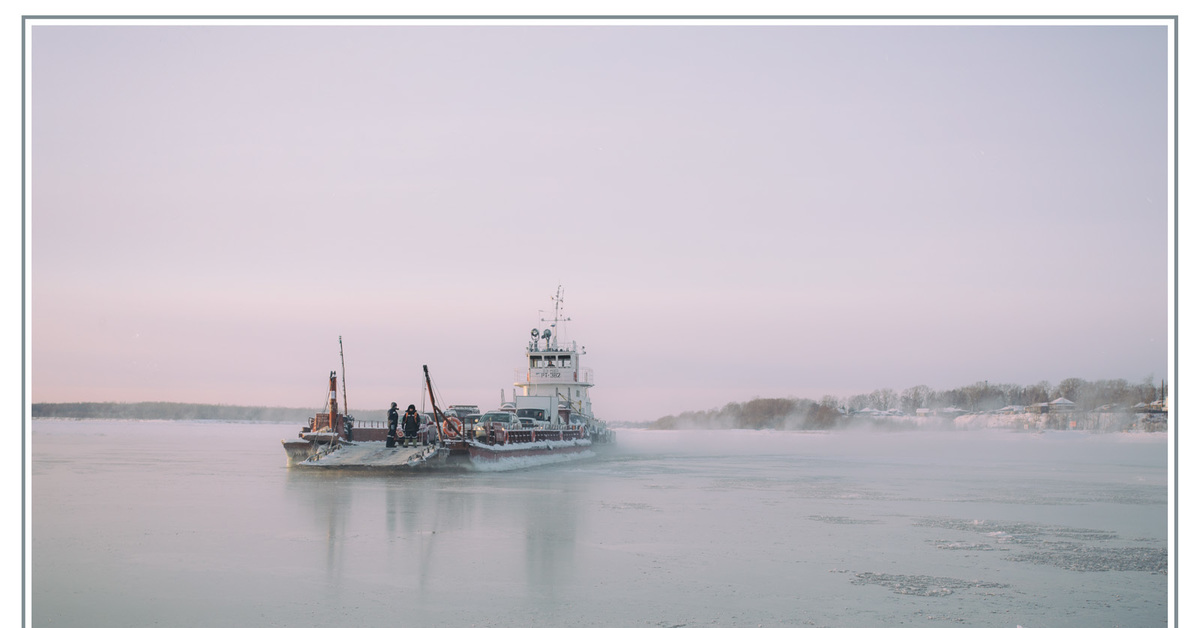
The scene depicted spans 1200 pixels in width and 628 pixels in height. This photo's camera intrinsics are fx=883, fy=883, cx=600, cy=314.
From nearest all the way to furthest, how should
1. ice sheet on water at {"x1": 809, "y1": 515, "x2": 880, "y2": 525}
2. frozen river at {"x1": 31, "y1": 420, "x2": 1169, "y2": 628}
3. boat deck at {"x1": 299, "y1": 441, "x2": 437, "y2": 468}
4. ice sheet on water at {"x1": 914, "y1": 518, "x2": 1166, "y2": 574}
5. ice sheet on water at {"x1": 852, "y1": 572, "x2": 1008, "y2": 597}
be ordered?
frozen river at {"x1": 31, "y1": 420, "x2": 1169, "y2": 628} < ice sheet on water at {"x1": 852, "y1": 572, "x2": 1008, "y2": 597} < ice sheet on water at {"x1": 914, "y1": 518, "x2": 1166, "y2": 574} < ice sheet on water at {"x1": 809, "y1": 515, "x2": 880, "y2": 525} < boat deck at {"x1": 299, "y1": 441, "x2": 437, "y2": 468}

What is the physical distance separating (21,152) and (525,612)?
27.2 feet

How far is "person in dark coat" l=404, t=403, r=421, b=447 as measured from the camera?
3506cm

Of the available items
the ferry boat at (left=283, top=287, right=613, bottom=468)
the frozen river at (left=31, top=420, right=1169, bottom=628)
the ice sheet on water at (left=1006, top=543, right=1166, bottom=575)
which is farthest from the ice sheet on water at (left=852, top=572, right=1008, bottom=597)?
the ferry boat at (left=283, top=287, right=613, bottom=468)

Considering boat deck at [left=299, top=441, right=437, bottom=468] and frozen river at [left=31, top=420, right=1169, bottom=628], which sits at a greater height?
frozen river at [left=31, top=420, right=1169, bottom=628]

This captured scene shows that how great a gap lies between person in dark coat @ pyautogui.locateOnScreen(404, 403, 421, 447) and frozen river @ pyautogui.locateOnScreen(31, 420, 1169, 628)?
717cm

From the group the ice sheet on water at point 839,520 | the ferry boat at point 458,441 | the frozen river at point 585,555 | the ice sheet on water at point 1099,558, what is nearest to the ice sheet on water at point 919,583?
the frozen river at point 585,555

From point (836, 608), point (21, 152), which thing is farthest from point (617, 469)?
point (21, 152)

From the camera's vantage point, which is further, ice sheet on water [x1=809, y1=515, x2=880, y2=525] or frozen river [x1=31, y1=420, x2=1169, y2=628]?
ice sheet on water [x1=809, y1=515, x2=880, y2=525]

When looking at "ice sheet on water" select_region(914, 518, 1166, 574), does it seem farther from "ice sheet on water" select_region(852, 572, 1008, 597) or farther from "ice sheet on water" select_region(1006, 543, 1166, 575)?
"ice sheet on water" select_region(852, 572, 1008, 597)

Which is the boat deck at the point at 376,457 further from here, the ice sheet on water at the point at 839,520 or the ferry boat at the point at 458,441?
the ice sheet on water at the point at 839,520

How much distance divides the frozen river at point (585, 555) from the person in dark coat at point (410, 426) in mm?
7174

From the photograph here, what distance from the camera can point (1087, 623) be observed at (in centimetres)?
1046
